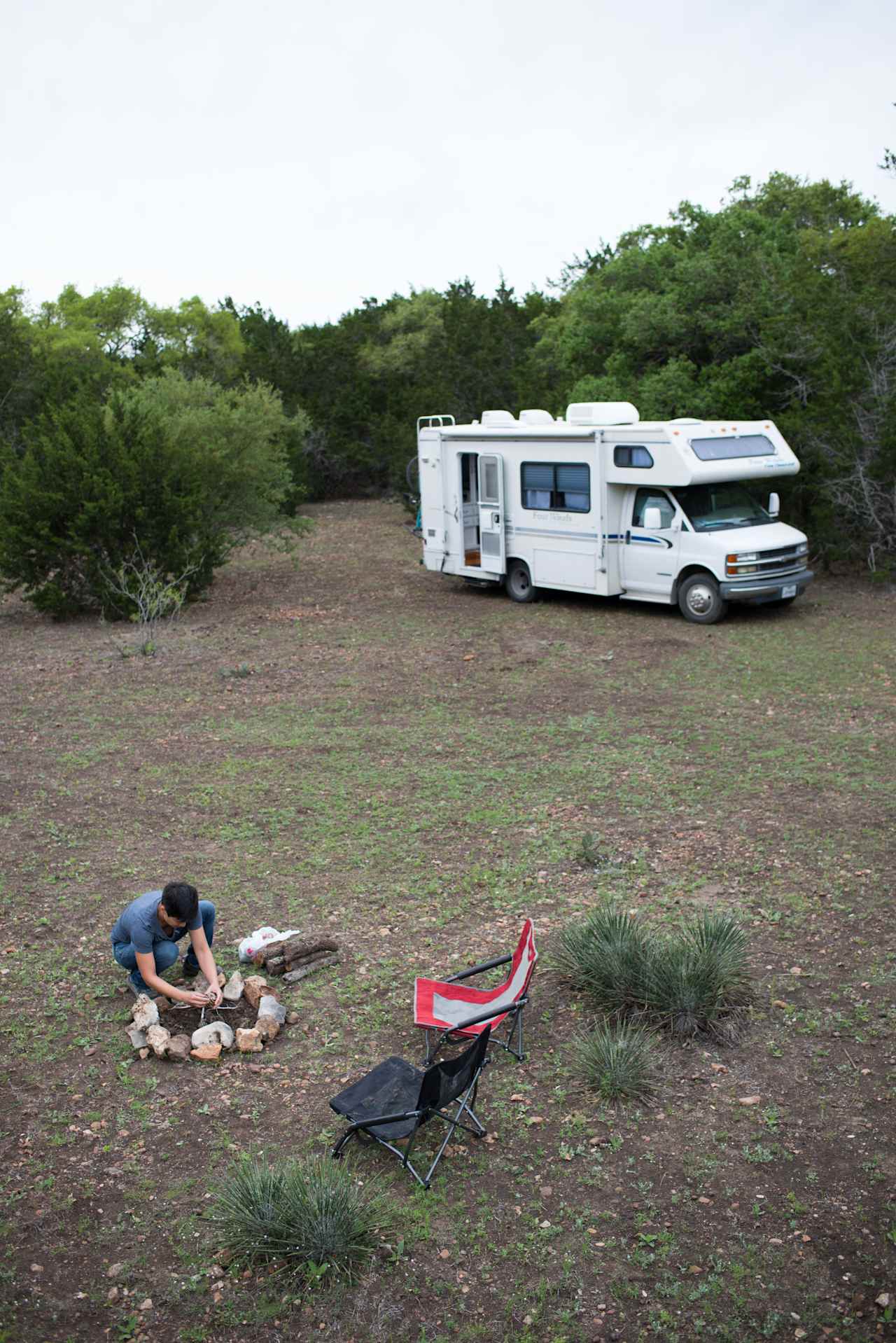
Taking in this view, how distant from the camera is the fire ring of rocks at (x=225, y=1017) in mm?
5332

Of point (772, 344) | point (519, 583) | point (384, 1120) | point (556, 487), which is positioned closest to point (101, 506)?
point (519, 583)

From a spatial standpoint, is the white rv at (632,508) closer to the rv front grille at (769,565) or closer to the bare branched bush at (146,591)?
the rv front grille at (769,565)

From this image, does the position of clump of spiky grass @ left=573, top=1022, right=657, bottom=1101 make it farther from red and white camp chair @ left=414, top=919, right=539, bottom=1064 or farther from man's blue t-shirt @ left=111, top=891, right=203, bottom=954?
man's blue t-shirt @ left=111, top=891, right=203, bottom=954

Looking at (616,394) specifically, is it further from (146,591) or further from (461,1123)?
(461,1123)

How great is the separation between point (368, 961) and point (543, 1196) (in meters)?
2.12

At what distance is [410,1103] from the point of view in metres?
4.75

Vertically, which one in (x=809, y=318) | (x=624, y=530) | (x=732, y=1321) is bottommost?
(x=732, y=1321)

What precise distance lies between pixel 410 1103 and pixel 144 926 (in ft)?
5.57

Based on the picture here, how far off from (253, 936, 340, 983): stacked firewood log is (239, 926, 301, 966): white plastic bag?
3cm

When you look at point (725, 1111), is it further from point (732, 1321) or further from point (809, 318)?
point (809, 318)

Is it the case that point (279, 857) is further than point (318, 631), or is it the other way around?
point (318, 631)

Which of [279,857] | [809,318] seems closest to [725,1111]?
[279,857]

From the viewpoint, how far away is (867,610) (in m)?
15.0

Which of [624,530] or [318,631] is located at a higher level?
[624,530]
